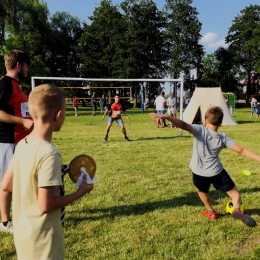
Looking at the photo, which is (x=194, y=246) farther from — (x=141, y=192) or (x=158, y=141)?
(x=158, y=141)

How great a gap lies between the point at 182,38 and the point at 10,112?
5067 cm

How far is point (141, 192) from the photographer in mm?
5320

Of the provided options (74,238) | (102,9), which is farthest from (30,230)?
(102,9)

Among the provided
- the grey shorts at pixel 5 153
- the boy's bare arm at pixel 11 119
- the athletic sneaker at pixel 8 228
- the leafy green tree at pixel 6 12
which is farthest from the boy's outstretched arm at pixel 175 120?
the leafy green tree at pixel 6 12

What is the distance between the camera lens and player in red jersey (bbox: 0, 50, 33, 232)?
3.43 metres

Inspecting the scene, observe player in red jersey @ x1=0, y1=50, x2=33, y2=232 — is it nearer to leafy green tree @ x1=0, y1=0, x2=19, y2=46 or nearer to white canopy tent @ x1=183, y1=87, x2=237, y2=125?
white canopy tent @ x1=183, y1=87, x2=237, y2=125

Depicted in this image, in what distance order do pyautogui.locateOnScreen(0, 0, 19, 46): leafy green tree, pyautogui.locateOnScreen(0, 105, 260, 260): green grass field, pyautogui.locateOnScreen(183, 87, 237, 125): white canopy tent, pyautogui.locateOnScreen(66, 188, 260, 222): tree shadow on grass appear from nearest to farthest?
pyautogui.locateOnScreen(0, 105, 260, 260): green grass field
pyautogui.locateOnScreen(66, 188, 260, 222): tree shadow on grass
pyautogui.locateOnScreen(183, 87, 237, 125): white canopy tent
pyautogui.locateOnScreen(0, 0, 19, 46): leafy green tree

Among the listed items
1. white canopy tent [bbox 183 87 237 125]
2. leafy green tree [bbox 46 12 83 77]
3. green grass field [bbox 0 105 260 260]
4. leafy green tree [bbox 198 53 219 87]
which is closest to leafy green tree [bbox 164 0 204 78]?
leafy green tree [bbox 198 53 219 87]

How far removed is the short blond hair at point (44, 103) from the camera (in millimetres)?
1713

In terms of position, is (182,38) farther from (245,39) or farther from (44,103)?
(44,103)

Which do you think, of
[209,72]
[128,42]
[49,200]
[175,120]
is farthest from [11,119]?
[209,72]

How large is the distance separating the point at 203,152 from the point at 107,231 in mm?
1536

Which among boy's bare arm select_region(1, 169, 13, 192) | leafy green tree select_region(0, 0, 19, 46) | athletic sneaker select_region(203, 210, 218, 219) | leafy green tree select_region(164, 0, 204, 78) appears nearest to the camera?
boy's bare arm select_region(1, 169, 13, 192)

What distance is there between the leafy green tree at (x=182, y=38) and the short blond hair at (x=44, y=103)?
49.8 m
